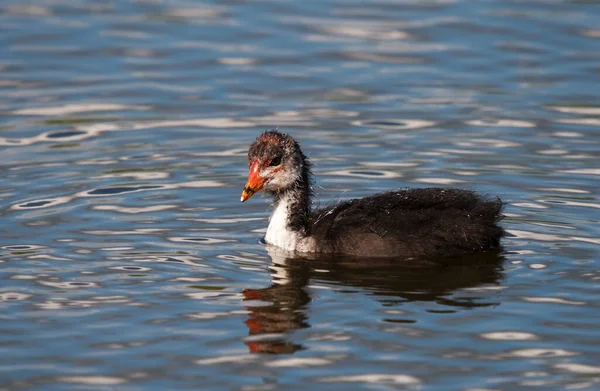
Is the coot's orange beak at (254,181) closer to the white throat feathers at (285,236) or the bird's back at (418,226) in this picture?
the white throat feathers at (285,236)

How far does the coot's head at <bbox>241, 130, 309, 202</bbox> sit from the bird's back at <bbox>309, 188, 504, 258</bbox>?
2.71 feet

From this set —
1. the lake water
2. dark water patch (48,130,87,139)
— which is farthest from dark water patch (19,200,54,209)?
dark water patch (48,130,87,139)

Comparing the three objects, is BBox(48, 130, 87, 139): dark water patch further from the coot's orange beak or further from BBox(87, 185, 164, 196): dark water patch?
the coot's orange beak

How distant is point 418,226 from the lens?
11781 mm

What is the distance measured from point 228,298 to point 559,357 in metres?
2.88

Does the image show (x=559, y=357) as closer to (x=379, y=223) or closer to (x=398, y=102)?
(x=379, y=223)

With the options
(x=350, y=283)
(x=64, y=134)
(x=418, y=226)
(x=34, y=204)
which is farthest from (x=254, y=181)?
(x=64, y=134)

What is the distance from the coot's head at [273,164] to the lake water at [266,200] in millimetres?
567

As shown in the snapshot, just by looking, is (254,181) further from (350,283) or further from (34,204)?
(34,204)

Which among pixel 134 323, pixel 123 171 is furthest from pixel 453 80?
pixel 134 323

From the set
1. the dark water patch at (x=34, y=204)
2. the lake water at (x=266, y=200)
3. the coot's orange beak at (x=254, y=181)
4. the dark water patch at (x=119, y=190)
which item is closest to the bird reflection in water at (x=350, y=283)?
the lake water at (x=266, y=200)

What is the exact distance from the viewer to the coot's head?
490 inches

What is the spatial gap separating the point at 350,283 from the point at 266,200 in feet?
9.75

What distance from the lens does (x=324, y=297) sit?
35.2 feet
